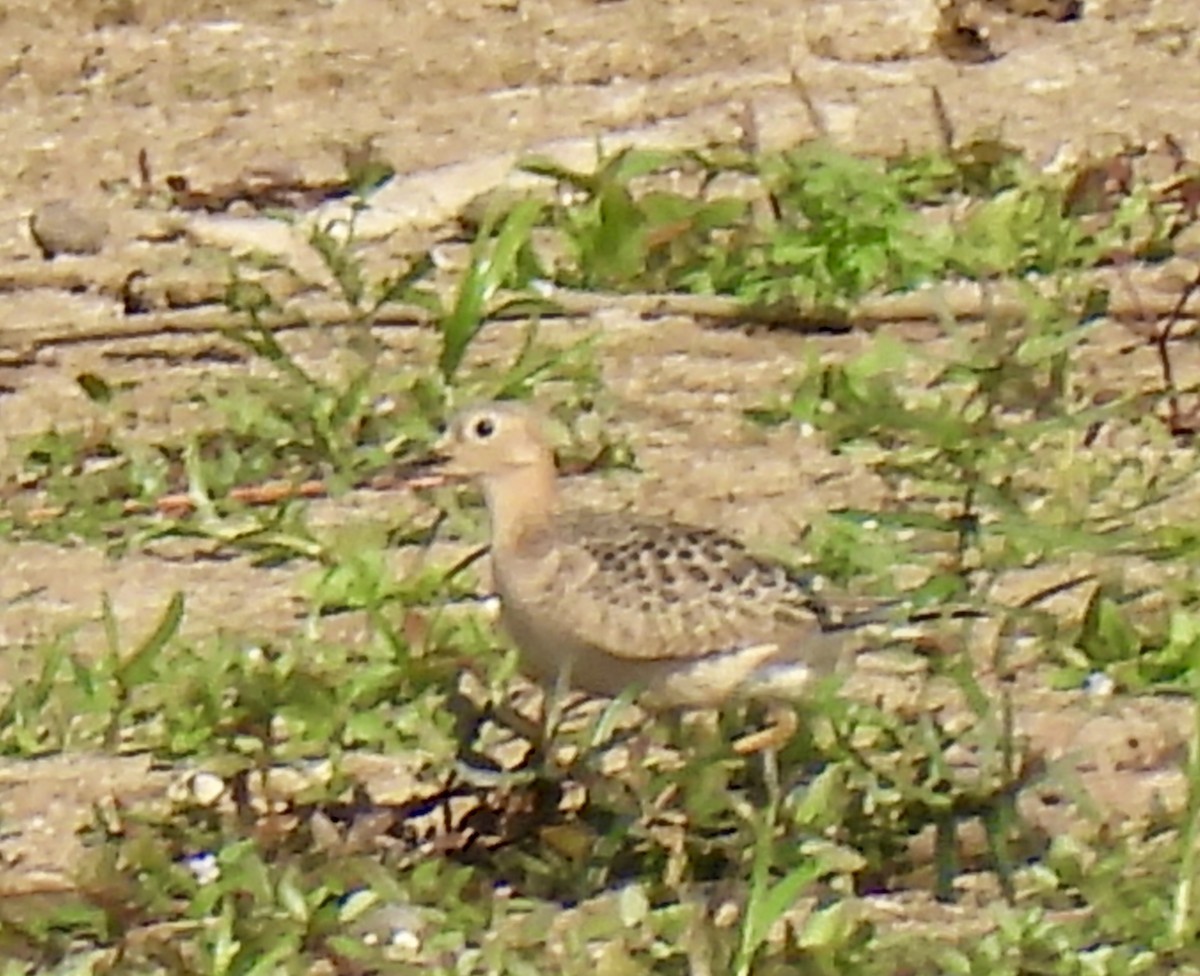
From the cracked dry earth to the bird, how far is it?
73cm

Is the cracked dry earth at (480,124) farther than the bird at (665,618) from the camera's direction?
Yes

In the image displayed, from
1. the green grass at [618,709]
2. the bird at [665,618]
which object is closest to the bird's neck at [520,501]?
the bird at [665,618]

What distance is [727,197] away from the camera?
7.11 meters

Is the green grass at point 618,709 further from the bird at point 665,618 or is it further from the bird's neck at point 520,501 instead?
the bird's neck at point 520,501

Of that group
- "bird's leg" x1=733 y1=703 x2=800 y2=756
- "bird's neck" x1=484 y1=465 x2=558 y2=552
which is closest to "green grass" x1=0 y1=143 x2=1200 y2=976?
"bird's leg" x1=733 y1=703 x2=800 y2=756

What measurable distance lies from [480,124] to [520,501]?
2.28 m

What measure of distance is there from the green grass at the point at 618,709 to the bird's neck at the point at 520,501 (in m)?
0.20

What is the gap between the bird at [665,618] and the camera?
505 cm

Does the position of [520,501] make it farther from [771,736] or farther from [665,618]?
[771,736]

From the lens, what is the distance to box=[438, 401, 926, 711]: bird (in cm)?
505

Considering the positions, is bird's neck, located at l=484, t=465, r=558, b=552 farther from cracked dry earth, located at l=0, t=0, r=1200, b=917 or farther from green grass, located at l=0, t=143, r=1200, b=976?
cracked dry earth, located at l=0, t=0, r=1200, b=917

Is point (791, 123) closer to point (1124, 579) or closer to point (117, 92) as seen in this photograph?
point (117, 92)

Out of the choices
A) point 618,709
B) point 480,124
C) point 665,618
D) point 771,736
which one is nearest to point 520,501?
point 665,618

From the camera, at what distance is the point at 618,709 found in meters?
4.92
